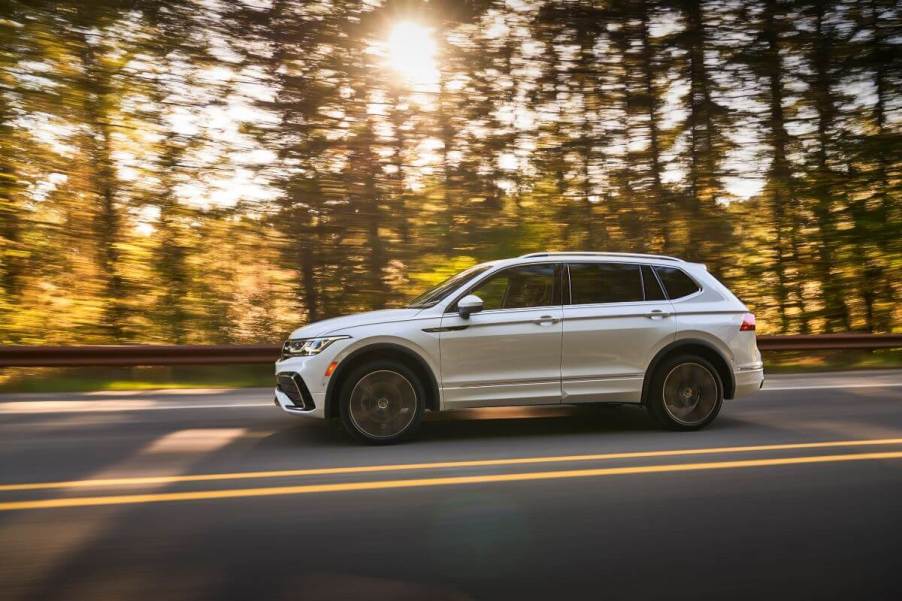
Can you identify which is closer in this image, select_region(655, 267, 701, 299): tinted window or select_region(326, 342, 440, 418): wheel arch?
select_region(326, 342, 440, 418): wheel arch

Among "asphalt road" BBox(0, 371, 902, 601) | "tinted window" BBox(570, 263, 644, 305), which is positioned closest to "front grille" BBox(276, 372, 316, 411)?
"asphalt road" BBox(0, 371, 902, 601)

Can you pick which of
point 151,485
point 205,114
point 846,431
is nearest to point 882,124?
point 846,431

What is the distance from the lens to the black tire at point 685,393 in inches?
253

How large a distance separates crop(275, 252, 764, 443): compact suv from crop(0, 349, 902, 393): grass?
457 cm

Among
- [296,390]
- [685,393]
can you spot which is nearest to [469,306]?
[296,390]

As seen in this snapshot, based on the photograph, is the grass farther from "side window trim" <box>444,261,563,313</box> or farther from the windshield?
"side window trim" <box>444,261,563,313</box>

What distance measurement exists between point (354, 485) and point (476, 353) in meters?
1.71

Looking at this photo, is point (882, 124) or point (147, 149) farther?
point (882, 124)

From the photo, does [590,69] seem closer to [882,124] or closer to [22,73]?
[882,124]

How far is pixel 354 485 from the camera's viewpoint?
15.8 feet

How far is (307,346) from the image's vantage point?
5934mm

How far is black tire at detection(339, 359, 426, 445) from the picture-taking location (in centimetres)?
586

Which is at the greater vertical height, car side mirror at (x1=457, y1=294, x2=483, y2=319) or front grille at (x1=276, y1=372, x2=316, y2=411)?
car side mirror at (x1=457, y1=294, x2=483, y2=319)

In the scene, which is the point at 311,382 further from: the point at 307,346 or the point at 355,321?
the point at 355,321
